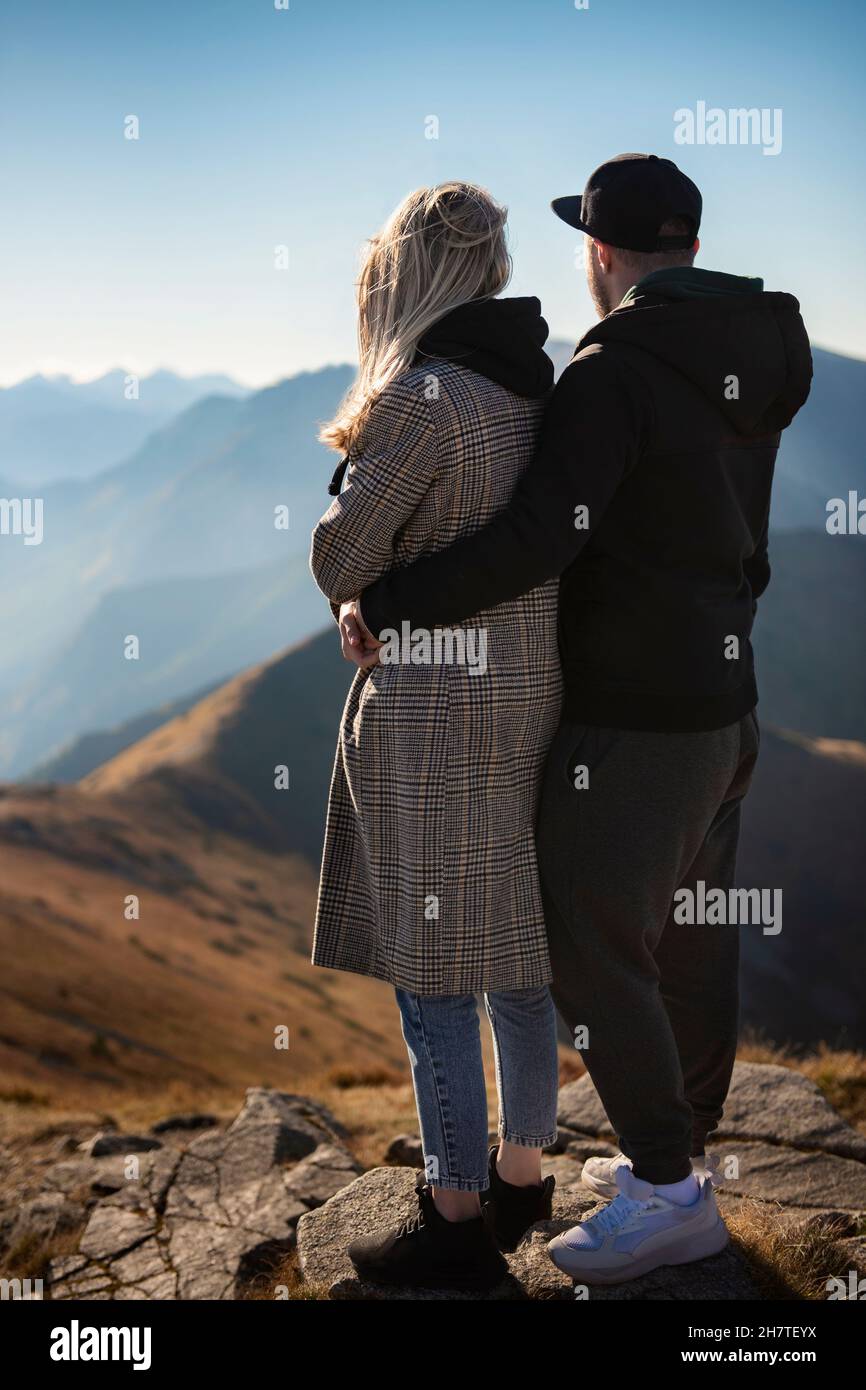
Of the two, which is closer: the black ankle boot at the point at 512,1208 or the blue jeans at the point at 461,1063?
the blue jeans at the point at 461,1063

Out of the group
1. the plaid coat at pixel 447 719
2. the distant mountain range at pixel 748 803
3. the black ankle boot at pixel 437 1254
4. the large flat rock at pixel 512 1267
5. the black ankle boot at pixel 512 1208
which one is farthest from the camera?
the distant mountain range at pixel 748 803

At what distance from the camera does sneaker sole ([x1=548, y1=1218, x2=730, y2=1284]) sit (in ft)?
9.37

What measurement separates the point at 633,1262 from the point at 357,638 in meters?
1.77

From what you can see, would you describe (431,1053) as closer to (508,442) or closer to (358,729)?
(358,729)

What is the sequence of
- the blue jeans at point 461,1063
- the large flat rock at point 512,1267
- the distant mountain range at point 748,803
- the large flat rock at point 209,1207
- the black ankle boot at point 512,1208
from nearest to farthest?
the blue jeans at point 461,1063, the large flat rock at point 512,1267, the black ankle boot at point 512,1208, the large flat rock at point 209,1207, the distant mountain range at point 748,803

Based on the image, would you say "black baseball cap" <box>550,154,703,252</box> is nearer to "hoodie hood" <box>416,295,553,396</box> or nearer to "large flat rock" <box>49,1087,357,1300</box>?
"hoodie hood" <box>416,295,553,396</box>

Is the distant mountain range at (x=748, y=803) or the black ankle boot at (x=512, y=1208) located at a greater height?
the black ankle boot at (x=512, y=1208)

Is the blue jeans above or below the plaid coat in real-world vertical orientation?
below

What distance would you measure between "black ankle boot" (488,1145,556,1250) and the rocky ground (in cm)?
8

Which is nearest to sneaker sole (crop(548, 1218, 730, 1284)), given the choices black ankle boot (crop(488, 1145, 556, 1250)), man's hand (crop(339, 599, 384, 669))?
black ankle boot (crop(488, 1145, 556, 1250))

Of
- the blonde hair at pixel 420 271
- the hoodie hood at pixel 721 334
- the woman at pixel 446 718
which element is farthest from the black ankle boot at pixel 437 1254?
the hoodie hood at pixel 721 334

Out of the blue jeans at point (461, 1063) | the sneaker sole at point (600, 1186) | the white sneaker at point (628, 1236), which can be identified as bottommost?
the sneaker sole at point (600, 1186)

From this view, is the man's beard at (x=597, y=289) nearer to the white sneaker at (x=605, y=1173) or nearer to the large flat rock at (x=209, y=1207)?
the white sneaker at (x=605, y=1173)

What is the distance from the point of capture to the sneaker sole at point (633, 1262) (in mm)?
2857
